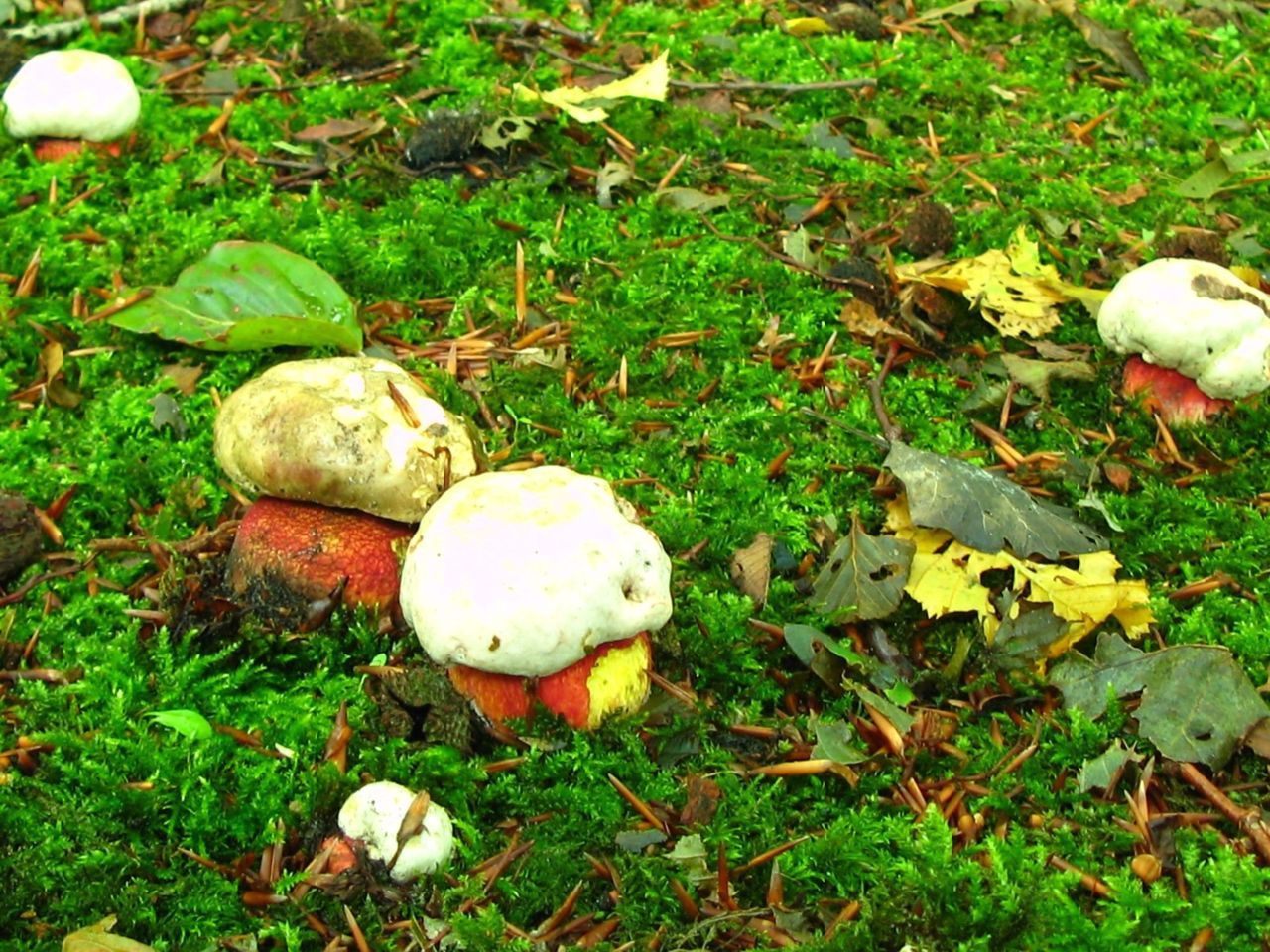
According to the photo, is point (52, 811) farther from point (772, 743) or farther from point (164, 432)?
point (772, 743)

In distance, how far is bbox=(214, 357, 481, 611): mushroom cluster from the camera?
2.35m

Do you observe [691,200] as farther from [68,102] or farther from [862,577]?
[68,102]

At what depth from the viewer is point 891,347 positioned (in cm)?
323

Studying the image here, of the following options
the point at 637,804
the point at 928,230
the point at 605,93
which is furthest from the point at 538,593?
the point at 605,93

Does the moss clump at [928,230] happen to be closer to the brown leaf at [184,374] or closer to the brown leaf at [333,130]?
the brown leaf at [333,130]

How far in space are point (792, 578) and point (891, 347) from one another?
34.2 inches

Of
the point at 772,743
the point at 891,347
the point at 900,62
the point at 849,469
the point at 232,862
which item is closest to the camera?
the point at 232,862

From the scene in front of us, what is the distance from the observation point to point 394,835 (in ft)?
6.70

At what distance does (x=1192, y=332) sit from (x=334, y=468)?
200 centimetres

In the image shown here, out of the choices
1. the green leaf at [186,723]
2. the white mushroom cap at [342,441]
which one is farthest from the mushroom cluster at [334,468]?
the green leaf at [186,723]

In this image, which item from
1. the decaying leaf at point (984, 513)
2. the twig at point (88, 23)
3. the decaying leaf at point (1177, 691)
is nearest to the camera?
the decaying leaf at point (1177, 691)

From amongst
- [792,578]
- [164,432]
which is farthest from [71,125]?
[792,578]

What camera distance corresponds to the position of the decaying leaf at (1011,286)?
3.24 m

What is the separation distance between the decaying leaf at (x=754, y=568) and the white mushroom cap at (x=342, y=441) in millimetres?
628
